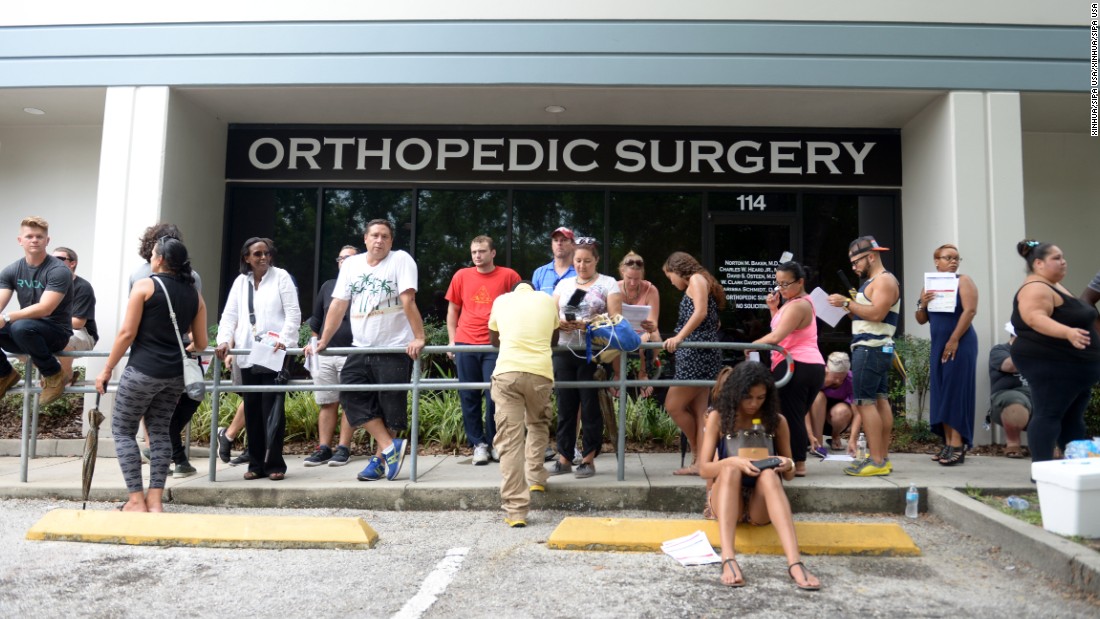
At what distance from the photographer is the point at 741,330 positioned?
378 inches

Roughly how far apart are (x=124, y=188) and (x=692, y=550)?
7.46m

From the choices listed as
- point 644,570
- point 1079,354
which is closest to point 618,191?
point 1079,354

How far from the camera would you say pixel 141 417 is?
16.6ft

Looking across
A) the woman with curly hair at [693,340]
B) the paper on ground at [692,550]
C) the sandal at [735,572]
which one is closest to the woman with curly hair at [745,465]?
the sandal at [735,572]

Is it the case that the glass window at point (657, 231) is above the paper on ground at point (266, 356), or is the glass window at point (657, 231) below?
above

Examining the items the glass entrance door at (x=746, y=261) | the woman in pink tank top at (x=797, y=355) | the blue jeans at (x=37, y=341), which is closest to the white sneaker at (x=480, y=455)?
the woman in pink tank top at (x=797, y=355)

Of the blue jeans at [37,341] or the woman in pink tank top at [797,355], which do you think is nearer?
the woman in pink tank top at [797,355]

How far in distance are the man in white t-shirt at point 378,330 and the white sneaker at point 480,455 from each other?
0.80m

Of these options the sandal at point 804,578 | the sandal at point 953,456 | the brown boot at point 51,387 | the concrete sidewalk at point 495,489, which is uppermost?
the brown boot at point 51,387

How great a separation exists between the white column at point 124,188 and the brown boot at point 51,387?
2356mm

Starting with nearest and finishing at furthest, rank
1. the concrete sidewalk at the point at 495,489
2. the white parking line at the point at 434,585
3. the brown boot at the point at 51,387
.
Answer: the white parking line at the point at 434,585, the concrete sidewalk at the point at 495,489, the brown boot at the point at 51,387

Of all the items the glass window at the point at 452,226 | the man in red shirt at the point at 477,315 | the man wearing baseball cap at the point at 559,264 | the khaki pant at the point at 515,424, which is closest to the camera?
the khaki pant at the point at 515,424

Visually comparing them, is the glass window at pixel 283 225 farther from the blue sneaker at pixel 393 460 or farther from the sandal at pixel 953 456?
the sandal at pixel 953 456

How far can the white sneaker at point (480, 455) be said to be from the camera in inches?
251
